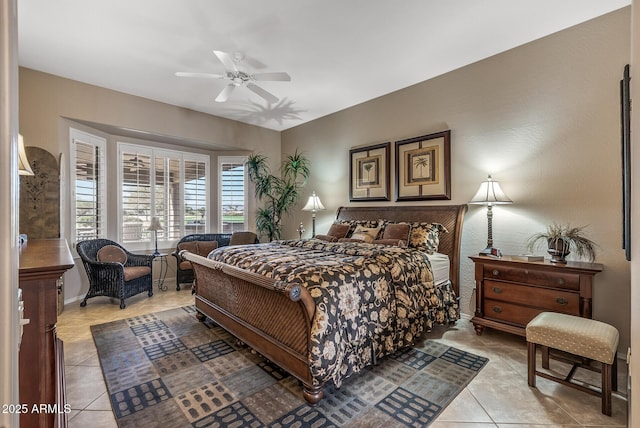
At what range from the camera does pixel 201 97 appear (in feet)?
15.0

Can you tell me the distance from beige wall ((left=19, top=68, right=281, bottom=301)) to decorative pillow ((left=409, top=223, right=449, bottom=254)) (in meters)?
3.81

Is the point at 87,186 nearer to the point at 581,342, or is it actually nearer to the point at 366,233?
the point at 366,233

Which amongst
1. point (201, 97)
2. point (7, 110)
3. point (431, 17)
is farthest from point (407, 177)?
point (7, 110)

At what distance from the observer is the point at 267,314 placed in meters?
2.44

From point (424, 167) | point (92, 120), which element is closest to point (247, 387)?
point (424, 167)

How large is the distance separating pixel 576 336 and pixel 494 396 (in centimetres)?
68

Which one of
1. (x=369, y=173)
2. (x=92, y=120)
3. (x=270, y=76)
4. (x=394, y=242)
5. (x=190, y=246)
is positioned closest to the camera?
(x=270, y=76)

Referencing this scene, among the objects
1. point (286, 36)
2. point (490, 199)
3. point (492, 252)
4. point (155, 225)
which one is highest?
point (286, 36)

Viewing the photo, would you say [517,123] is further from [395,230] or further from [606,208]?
[395,230]

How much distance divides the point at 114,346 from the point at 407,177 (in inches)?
153

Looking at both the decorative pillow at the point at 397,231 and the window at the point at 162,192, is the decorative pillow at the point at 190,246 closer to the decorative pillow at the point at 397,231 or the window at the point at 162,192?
the window at the point at 162,192

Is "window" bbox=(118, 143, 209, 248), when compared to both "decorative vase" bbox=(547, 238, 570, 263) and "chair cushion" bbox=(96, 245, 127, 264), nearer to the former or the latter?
"chair cushion" bbox=(96, 245, 127, 264)

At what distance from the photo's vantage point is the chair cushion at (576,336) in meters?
1.93

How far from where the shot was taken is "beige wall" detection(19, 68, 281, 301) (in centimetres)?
375
